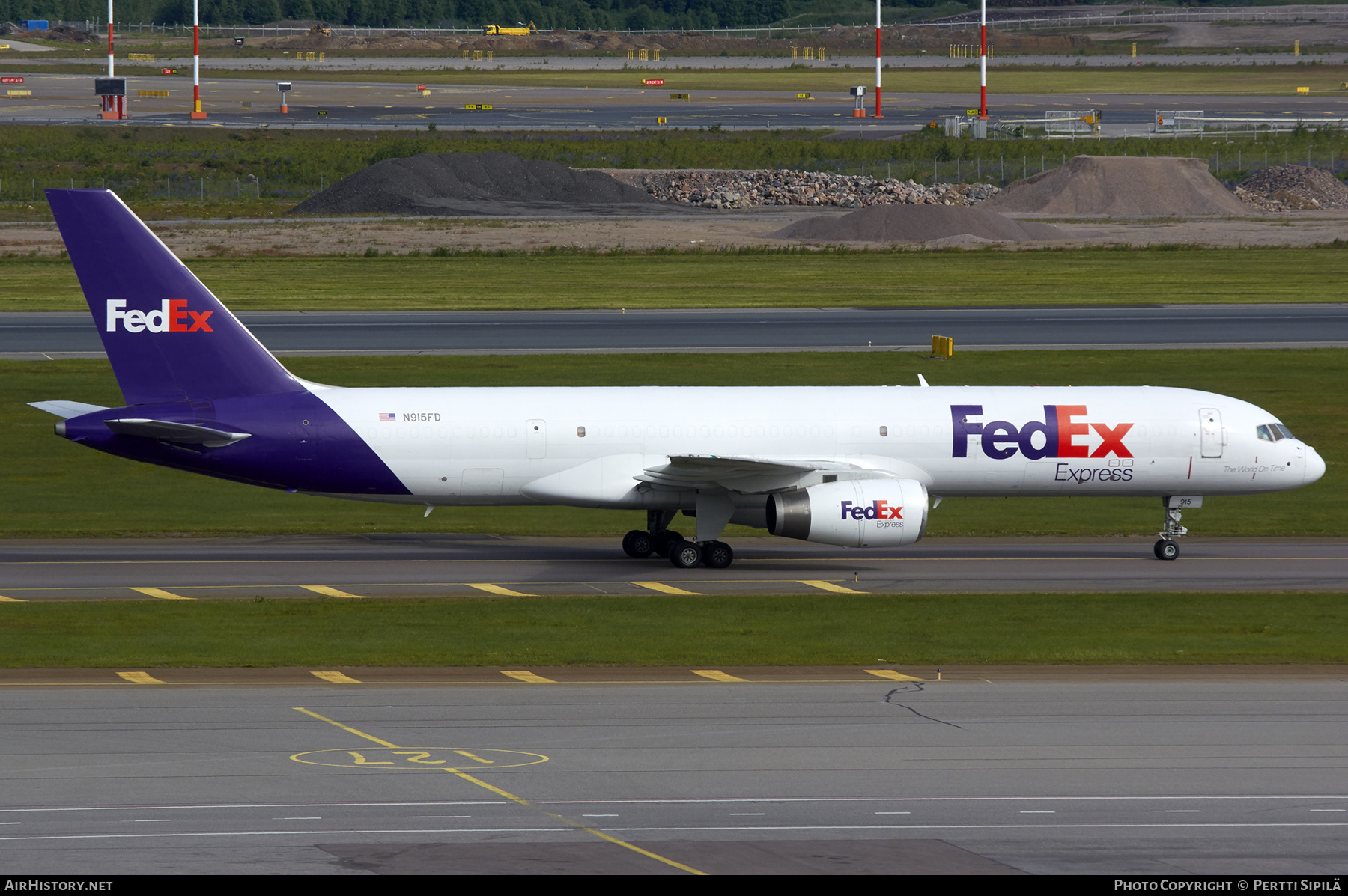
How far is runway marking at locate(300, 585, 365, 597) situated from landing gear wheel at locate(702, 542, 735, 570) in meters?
8.41

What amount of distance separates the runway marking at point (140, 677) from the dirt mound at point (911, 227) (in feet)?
272

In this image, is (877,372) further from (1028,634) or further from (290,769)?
(290,769)

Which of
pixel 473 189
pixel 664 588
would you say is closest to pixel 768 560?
pixel 664 588

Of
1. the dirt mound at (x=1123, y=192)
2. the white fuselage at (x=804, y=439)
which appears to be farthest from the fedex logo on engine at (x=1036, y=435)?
the dirt mound at (x=1123, y=192)

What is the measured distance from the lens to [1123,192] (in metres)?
124

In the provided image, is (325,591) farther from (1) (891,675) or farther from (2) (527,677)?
(1) (891,675)

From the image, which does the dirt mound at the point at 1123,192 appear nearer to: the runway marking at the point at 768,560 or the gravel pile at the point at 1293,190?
the gravel pile at the point at 1293,190

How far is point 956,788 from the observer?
22.0 metres

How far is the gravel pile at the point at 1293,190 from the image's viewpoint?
125 m

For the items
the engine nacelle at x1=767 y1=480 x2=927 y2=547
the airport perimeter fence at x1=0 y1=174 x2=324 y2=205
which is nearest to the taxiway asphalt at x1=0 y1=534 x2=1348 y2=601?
the engine nacelle at x1=767 y1=480 x2=927 y2=547

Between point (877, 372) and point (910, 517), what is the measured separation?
27993 millimetres

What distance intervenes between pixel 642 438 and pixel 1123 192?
304ft

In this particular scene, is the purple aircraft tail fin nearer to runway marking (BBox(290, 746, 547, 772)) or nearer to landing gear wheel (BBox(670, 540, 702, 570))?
landing gear wheel (BBox(670, 540, 702, 570))
